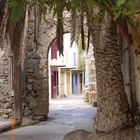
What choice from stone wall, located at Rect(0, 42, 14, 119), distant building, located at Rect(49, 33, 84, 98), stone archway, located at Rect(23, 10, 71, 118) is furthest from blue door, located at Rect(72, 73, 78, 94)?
stone wall, located at Rect(0, 42, 14, 119)

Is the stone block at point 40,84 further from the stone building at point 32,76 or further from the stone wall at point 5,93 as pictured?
the stone wall at point 5,93

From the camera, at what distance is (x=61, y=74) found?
132 feet

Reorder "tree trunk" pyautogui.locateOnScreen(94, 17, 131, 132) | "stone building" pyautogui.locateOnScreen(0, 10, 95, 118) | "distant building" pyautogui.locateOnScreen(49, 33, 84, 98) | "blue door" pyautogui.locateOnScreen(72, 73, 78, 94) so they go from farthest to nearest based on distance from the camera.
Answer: "blue door" pyautogui.locateOnScreen(72, 73, 78, 94), "distant building" pyautogui.locateOnScreen(49, 33, 84, 98), "stone building" pyautogui.locateOnScreen(0, 10, 95, 118), "tree trunk" pyautogui.locateOnScreen(94, 17, 131, 132)

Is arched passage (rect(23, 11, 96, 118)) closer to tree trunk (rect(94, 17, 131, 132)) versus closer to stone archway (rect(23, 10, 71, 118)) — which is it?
stone archway (rect(23, 10, 71, 118))

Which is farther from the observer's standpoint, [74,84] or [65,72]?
[74,84]

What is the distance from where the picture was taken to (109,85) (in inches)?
278

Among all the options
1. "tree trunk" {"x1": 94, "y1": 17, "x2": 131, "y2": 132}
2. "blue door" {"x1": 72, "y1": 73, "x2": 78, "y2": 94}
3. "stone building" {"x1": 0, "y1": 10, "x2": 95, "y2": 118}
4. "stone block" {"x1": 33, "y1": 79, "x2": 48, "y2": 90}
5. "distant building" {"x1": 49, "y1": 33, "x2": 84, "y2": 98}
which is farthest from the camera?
"blue door" {"x1": 72, "y1": 73, "x2": 78, "y2": 94}

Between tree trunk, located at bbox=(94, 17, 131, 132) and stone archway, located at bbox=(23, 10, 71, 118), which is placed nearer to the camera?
tree trunk, located at bbox=(94, 17, 131, 132)

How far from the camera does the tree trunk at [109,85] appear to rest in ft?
22.9

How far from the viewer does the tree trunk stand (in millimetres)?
6992

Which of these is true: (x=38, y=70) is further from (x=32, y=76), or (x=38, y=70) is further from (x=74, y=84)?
(x=74, y=84)

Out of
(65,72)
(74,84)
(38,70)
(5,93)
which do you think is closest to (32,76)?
(38,70)

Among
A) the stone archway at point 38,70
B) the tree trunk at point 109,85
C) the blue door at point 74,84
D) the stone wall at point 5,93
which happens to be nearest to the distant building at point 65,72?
the blue door at point 74,84

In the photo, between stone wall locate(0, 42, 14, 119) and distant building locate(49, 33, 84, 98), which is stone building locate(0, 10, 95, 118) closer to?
stone wall locate(0, 42, 14, 119)
